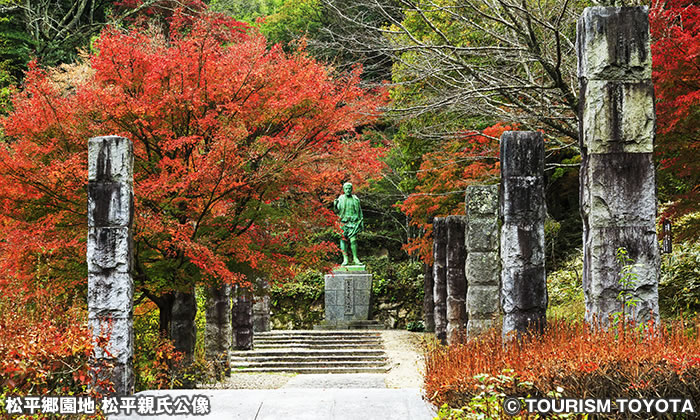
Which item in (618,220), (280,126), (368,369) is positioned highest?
(280,126)

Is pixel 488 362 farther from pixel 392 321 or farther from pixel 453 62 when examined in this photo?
pixel 392 321

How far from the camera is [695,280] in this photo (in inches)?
483

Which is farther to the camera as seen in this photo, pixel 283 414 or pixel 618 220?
pixel 618 220

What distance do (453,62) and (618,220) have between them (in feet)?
19.4

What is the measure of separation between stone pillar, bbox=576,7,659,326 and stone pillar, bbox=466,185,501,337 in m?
5.73

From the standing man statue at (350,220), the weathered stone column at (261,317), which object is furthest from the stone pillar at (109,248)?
the standing man statue at (350,220)

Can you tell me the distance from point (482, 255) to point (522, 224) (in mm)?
3964

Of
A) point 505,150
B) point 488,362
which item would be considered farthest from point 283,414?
point 505,150

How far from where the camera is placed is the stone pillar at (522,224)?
29.3ft

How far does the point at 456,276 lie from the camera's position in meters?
15.4

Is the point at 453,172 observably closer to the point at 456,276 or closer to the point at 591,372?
the point at 456,276

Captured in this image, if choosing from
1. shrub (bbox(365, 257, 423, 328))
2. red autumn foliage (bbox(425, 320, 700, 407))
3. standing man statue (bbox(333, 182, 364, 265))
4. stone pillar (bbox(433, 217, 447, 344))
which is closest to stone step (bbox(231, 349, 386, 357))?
stone pillar (bbox(433, 217, 447, 344))

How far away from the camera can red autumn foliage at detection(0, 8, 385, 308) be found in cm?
876

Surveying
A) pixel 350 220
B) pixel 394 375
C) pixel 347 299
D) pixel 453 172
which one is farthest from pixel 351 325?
pixel 453 172
